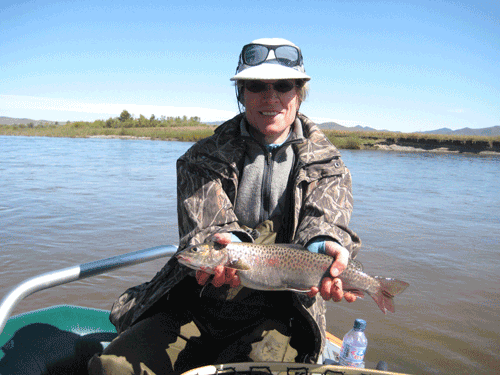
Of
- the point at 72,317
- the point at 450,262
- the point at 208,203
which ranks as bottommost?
the point at 450,262

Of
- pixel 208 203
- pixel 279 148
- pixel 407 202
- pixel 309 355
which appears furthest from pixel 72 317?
pixel 407 202

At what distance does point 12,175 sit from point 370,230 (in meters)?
14.0

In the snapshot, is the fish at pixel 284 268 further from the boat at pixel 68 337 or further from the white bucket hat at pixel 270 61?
the white bucket hat at pixel 270 61

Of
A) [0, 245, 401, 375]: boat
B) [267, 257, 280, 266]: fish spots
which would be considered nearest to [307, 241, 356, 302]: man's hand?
[267, 257, 280, 266]: fish spots

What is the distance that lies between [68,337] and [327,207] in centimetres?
190

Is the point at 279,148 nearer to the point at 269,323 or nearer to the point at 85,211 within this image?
the point at 269,323

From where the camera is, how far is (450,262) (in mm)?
7605

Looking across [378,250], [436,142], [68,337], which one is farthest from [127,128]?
[68,337]

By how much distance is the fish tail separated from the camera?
217cm

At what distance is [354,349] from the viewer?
2.70 metres

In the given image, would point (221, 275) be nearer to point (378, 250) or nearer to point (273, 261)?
point (273, 261)

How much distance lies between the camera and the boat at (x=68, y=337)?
6.76ft

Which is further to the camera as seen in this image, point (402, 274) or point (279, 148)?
point (402, 274)

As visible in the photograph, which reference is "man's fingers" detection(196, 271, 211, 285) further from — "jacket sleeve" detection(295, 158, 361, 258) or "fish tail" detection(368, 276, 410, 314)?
"fish tail" detection(368, 276, 410, 314)
